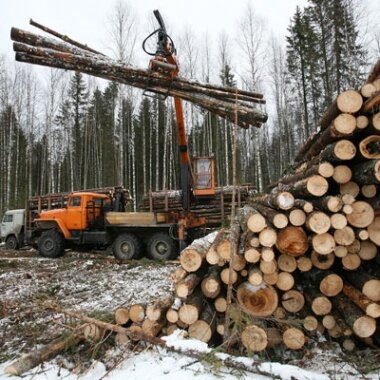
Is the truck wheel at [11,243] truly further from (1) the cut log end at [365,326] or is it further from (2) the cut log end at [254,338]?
(1) the cut log end at [365,326]

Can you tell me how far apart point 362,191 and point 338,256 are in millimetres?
777

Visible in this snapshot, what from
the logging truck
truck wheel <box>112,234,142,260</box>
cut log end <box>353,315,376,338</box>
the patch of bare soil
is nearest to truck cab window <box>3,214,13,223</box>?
the logging truck

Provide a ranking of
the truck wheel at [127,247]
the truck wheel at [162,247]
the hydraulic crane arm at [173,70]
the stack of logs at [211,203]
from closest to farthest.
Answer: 1. the hydraulic crane arm at [173,70]
2. the truck wheel at [162,247]
3. the truck wheel at [127,247]
4. the stack of logs at [211,203]

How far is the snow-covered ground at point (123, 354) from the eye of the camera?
11.2ft

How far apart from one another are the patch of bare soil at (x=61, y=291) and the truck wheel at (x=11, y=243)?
19.0 feet

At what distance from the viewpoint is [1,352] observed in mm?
4434

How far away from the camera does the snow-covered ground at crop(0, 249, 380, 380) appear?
341cm

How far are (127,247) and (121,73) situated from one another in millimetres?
6649

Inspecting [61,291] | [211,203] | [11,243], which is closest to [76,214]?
[211,203]

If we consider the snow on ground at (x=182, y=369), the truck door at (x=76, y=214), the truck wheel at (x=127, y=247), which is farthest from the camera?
the truck door at (x=76, y=214)

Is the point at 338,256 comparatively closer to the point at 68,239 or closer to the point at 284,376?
the point at 284,376

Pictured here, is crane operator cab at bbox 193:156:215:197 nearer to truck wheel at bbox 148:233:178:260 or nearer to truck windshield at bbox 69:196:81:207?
truck wheel at bbox 148:233:178:260

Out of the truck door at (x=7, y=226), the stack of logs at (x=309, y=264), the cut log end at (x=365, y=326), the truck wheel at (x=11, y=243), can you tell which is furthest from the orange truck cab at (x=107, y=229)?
the cut log end at (x=365, y=326)

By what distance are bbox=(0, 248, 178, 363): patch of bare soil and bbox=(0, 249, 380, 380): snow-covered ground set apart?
17mm
